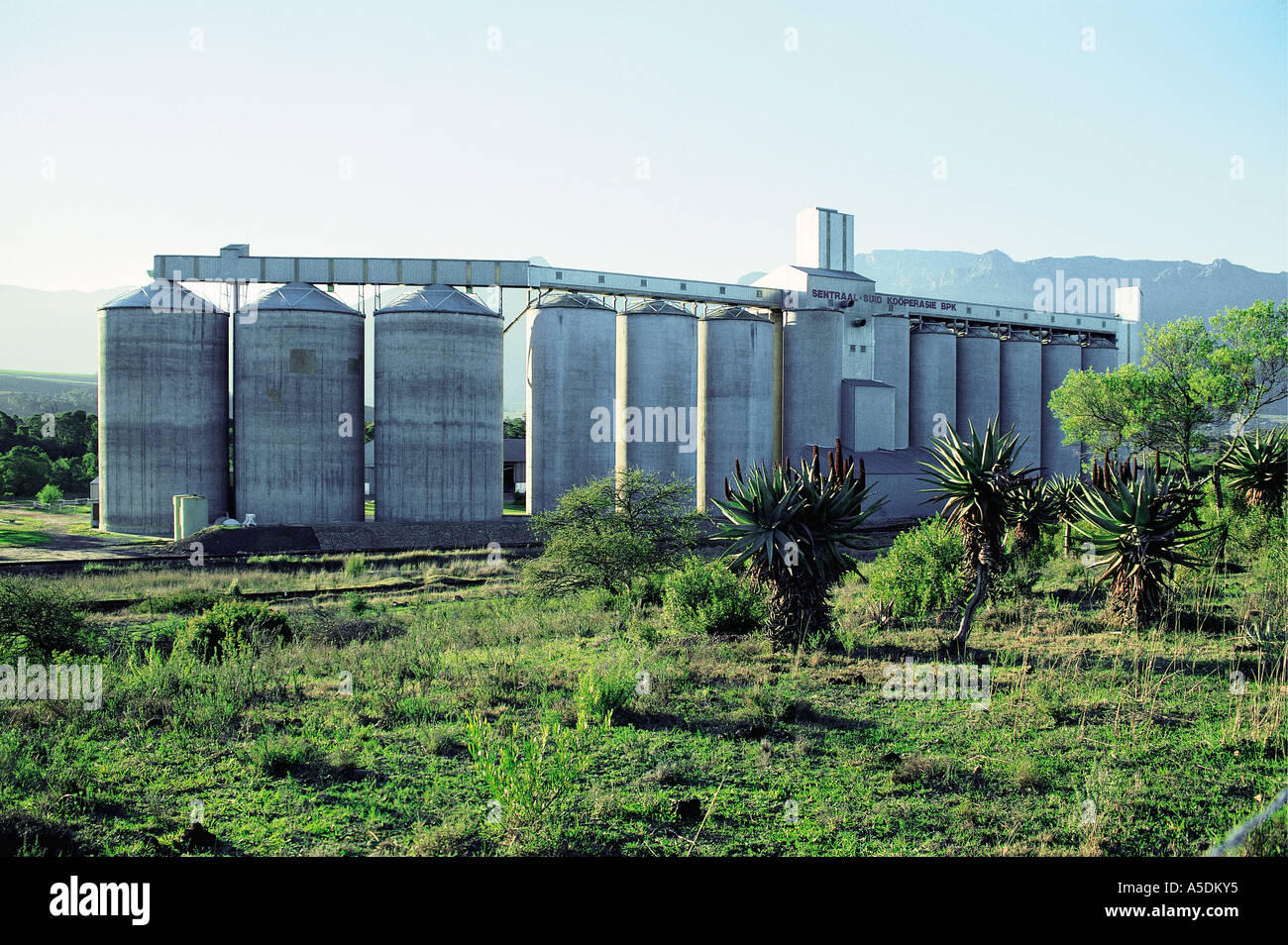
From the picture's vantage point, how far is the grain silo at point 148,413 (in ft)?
135

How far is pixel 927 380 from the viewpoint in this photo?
60.3m

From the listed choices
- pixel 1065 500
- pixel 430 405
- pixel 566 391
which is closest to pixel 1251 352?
pixel 1065 500

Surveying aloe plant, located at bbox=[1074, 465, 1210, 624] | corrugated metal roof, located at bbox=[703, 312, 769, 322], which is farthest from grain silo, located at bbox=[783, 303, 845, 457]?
aloe plant, located at bbox=[1074, 465, 1210, 624]

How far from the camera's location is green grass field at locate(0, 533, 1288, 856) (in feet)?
22.0

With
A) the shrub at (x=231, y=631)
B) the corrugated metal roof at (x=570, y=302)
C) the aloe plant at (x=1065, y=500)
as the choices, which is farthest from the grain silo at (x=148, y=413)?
the aloe plant at (x=1065, y=500)

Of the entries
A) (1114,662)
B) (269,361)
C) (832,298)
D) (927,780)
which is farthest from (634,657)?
(832,298)

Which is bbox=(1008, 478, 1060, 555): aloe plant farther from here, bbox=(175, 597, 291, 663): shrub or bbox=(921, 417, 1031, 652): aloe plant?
bbox=(175, 597, 291, 663): shrub

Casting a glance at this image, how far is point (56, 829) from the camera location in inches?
264

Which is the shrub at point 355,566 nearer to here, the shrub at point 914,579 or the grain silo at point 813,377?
the shrub at point 914,579

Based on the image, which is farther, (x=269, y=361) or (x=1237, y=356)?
(x=269, y=361)

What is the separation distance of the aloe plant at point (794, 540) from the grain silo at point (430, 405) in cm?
3042

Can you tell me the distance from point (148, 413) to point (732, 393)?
30.9m

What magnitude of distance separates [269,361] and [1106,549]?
38075 mm
